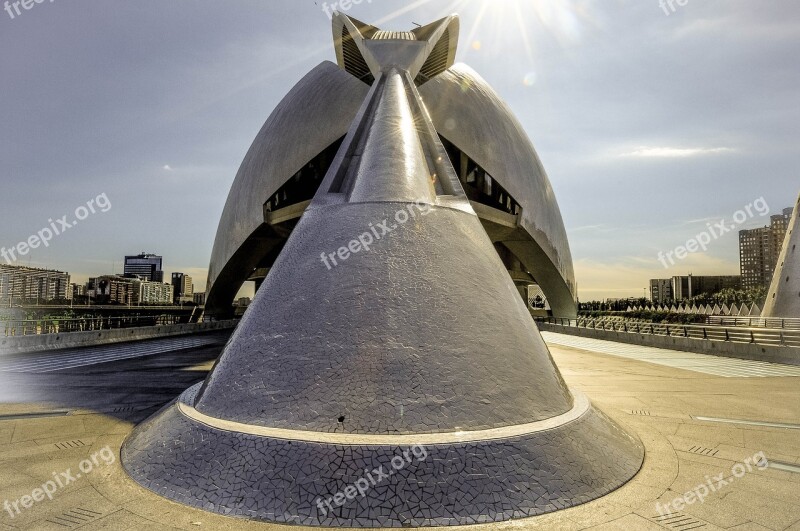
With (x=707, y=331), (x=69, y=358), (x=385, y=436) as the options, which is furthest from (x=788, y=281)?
(x=69, y=358)

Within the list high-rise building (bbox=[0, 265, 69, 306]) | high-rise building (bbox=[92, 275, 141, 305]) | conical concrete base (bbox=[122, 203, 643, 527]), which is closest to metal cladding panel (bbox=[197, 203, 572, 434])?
conical concrete base (bbox=[122, 203, 643, 527])

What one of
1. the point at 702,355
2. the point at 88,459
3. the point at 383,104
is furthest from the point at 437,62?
the point at 88,459

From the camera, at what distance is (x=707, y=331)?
60.4ft

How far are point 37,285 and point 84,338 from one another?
70.5 meters

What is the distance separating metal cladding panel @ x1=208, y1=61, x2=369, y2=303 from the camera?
841 inches

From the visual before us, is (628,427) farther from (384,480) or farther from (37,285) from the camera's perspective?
(37,285)

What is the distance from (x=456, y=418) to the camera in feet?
10.7

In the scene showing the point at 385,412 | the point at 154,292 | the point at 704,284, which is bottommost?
the point at 385,412

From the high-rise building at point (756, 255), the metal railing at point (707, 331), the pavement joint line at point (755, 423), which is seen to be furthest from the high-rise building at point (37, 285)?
the high-rise building at point (756, 255)

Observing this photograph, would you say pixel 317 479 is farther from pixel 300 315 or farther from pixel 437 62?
pixel 437 62

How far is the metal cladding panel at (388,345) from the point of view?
3.33 m

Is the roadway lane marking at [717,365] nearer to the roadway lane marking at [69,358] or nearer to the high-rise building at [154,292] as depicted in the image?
the roadway lane marking at [69,358]

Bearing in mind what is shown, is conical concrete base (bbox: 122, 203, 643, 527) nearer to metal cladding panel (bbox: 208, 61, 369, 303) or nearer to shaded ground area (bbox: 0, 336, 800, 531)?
shaded ground area (bbox: 0, 336, 800, 531)

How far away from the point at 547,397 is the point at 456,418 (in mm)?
955
